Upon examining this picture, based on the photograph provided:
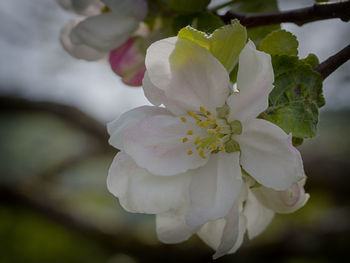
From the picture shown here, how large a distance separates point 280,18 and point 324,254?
2486 mm

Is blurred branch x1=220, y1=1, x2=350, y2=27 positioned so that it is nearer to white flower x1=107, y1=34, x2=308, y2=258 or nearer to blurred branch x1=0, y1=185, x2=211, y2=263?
white flower x1=107, y1=34, x2=308, y2=258

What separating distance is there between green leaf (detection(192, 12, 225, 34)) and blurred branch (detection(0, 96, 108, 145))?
208 cm

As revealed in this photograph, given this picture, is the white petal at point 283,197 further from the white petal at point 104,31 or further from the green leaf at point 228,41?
the white petal at point 104,31

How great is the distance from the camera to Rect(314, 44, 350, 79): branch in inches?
20.3

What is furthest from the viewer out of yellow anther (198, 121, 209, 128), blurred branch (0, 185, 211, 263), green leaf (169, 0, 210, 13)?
blurred branch (0, 185, 211, 263)

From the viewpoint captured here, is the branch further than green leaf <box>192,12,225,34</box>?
No

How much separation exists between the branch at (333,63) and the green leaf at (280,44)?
0.14 feet

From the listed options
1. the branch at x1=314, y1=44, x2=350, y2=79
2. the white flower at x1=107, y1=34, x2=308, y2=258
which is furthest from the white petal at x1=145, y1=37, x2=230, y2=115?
the branch at x1=314, y1=44, x2=350, y2=79

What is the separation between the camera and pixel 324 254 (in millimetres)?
2826

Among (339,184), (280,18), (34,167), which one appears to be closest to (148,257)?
(34,167)

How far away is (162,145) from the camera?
57cm

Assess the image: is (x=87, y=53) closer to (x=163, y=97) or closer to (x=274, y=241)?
(x=163, y=97)

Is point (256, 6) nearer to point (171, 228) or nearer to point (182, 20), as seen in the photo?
point (182, 20)

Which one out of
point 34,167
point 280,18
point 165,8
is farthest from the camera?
point 34,167
